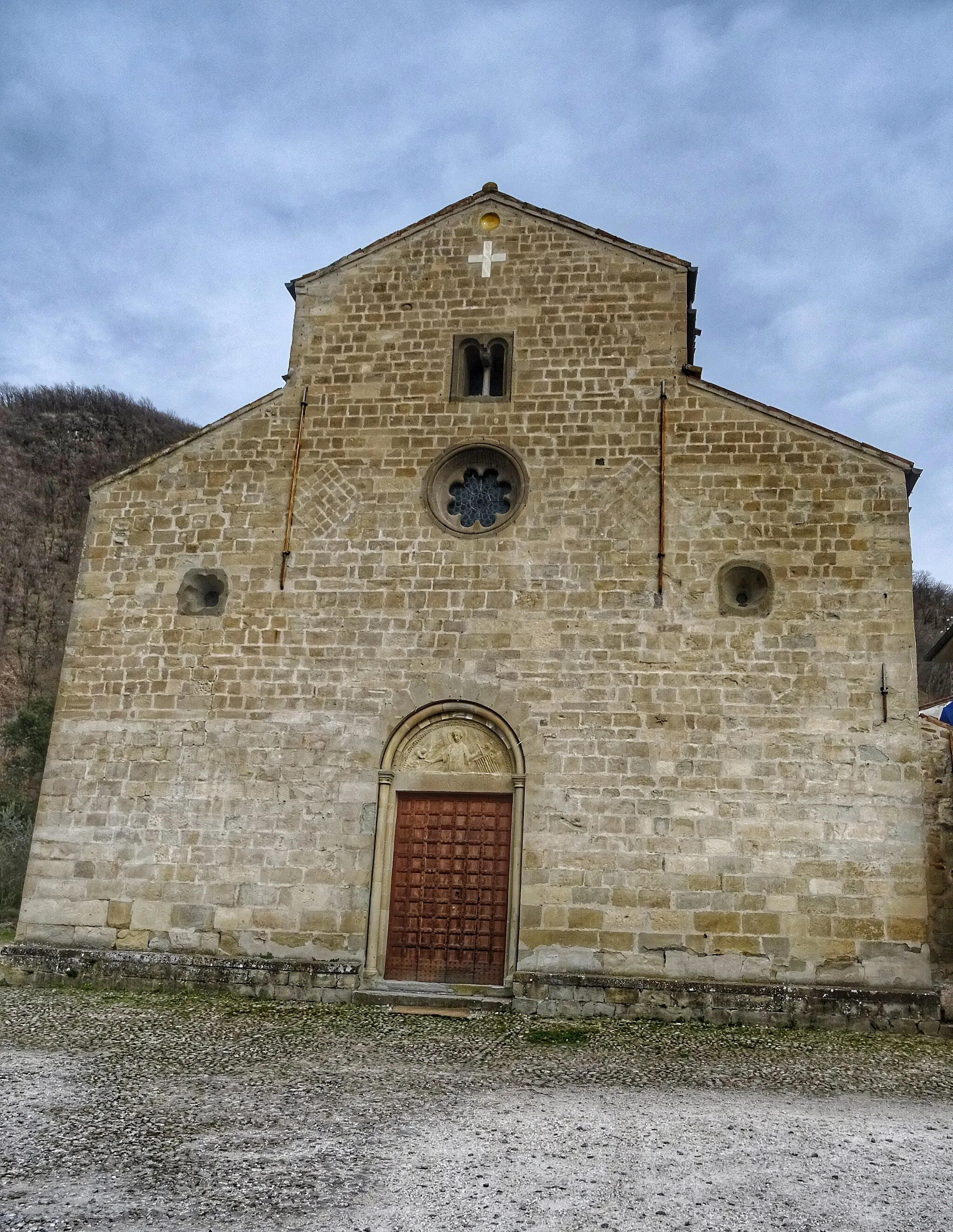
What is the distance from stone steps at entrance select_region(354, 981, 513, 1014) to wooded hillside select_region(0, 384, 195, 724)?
25973mm

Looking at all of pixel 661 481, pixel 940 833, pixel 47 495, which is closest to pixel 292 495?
pixel 661 481

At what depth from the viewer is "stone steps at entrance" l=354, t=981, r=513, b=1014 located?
34.1ft

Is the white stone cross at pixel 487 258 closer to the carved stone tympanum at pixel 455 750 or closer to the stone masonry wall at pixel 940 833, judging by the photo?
the carved stone tympanum at pixel 455 750

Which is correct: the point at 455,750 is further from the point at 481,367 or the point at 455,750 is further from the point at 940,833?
the point at 940,833

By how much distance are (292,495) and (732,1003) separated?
7.83 m

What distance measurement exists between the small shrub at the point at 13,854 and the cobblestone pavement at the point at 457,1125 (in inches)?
483

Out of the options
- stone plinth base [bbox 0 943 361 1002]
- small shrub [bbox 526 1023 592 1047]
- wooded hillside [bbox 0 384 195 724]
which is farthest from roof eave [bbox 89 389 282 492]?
wooded hillside [bbox 0 384 195 724]

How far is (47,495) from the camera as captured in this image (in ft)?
148

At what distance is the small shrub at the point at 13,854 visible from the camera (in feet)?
68.8

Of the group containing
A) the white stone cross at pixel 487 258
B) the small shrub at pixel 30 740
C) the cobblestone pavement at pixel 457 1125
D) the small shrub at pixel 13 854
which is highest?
the white stone cross at pixel 487 258

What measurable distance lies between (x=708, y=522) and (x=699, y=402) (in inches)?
62.5

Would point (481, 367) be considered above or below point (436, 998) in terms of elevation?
above

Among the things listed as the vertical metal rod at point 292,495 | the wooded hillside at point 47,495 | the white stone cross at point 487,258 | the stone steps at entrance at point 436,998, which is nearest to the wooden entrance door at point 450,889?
the stone steps at entrance at point 436,998

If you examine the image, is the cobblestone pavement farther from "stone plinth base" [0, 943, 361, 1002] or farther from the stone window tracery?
the stone window tracery
